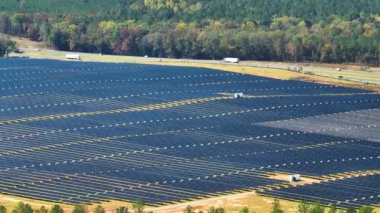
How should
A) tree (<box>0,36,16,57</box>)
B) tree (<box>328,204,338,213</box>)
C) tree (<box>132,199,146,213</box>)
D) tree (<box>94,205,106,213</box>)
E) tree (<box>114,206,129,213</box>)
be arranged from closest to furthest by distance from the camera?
tree (<box>114,206,129,213</box>) → tree (<box>94,205,106,213</box>) → tree (<box>328,204,338,213</box>) → tree (<box>132,199,146,213</box>) → tree (<box>0,36,16,57</box>)

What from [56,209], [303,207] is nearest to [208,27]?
[303,207]

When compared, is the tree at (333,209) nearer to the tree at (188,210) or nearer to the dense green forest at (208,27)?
the tree at (188,210)

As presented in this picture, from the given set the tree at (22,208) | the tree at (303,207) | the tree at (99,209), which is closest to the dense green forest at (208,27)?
the tree at (303,207)

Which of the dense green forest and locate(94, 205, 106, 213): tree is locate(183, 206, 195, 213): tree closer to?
locate(94, 205, 106, 213): tree

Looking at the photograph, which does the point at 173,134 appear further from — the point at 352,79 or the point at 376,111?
the point at 352,79

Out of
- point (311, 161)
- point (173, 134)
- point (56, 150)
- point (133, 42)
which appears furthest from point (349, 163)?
point (133, 42)

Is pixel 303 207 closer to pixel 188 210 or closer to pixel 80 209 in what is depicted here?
pixel 188 210

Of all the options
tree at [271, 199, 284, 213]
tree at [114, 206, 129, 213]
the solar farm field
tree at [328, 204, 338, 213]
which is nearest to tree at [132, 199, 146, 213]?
tree at [114, 206, 129, 213]
